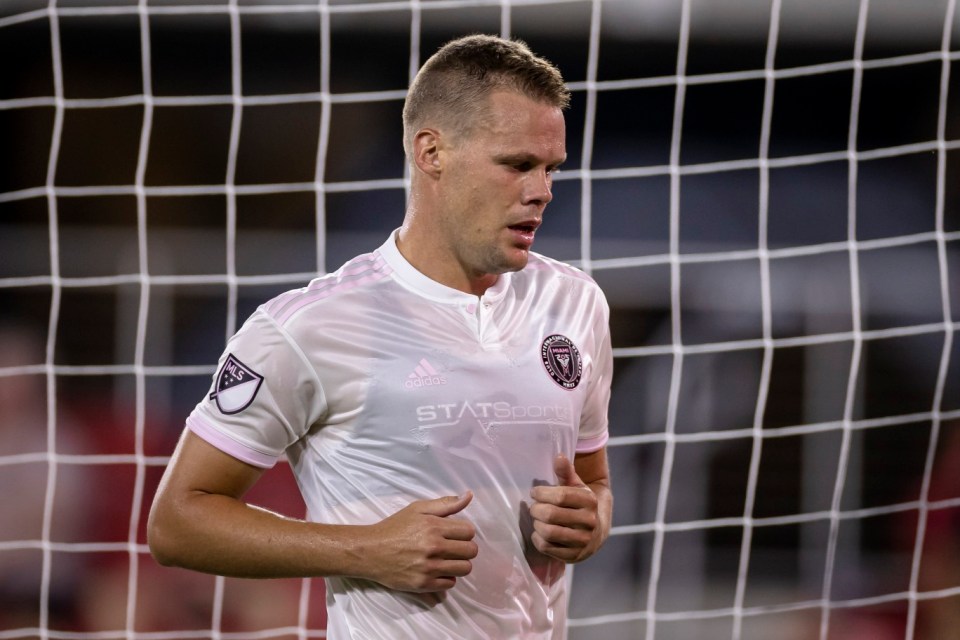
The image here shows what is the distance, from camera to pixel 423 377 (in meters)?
1.68

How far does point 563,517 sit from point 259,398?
499 mm

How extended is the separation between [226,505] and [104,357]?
4.90m

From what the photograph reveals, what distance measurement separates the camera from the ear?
1.77 metres

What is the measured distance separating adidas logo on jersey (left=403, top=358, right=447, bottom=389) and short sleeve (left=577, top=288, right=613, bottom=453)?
338 mm

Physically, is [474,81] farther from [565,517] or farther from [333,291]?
[565,517]

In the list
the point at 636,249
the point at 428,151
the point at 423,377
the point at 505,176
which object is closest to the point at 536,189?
the point at 505,176

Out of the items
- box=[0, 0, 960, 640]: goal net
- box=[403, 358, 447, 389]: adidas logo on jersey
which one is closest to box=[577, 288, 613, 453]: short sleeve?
box=[403, 358, 447, 389]: adidas logo on jersey

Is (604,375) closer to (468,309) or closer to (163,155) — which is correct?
(468,309)

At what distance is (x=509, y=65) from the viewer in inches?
68.4

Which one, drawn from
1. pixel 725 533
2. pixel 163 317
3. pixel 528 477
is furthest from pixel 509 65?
pixel 725 533

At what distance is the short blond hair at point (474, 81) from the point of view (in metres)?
1.72

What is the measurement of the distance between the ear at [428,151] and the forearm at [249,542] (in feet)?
2.00

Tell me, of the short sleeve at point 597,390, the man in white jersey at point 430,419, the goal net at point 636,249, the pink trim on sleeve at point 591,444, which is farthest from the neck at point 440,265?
the goal net at point 636,249

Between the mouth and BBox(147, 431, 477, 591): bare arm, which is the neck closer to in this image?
the mouth
